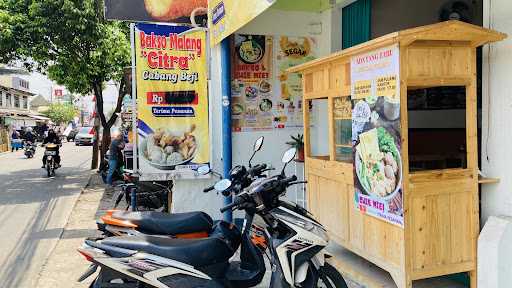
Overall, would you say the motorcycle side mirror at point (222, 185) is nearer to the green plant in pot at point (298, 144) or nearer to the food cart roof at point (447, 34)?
the food cart roof at point (447, 34)

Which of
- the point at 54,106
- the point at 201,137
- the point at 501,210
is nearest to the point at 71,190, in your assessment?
the point at 201,137

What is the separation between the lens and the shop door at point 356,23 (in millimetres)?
5203

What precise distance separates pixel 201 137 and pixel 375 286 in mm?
3019

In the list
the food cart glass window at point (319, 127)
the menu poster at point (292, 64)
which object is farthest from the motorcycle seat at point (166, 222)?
the menu poster at point (292, 64)

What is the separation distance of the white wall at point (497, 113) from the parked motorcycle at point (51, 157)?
39.4 ft

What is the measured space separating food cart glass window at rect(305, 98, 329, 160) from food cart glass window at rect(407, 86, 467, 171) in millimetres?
1195

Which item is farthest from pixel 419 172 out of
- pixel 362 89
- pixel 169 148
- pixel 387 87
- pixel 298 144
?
pixel 169 148

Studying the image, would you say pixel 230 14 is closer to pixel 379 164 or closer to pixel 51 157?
pixel 379 164

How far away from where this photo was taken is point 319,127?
19.8ft

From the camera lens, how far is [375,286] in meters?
3.76

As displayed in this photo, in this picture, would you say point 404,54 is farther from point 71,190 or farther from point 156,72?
point 71,190

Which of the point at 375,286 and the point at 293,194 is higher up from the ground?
the point at 293,194

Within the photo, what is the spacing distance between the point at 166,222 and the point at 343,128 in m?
1.87

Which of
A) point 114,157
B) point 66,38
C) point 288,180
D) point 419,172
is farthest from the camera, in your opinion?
point 66,38
